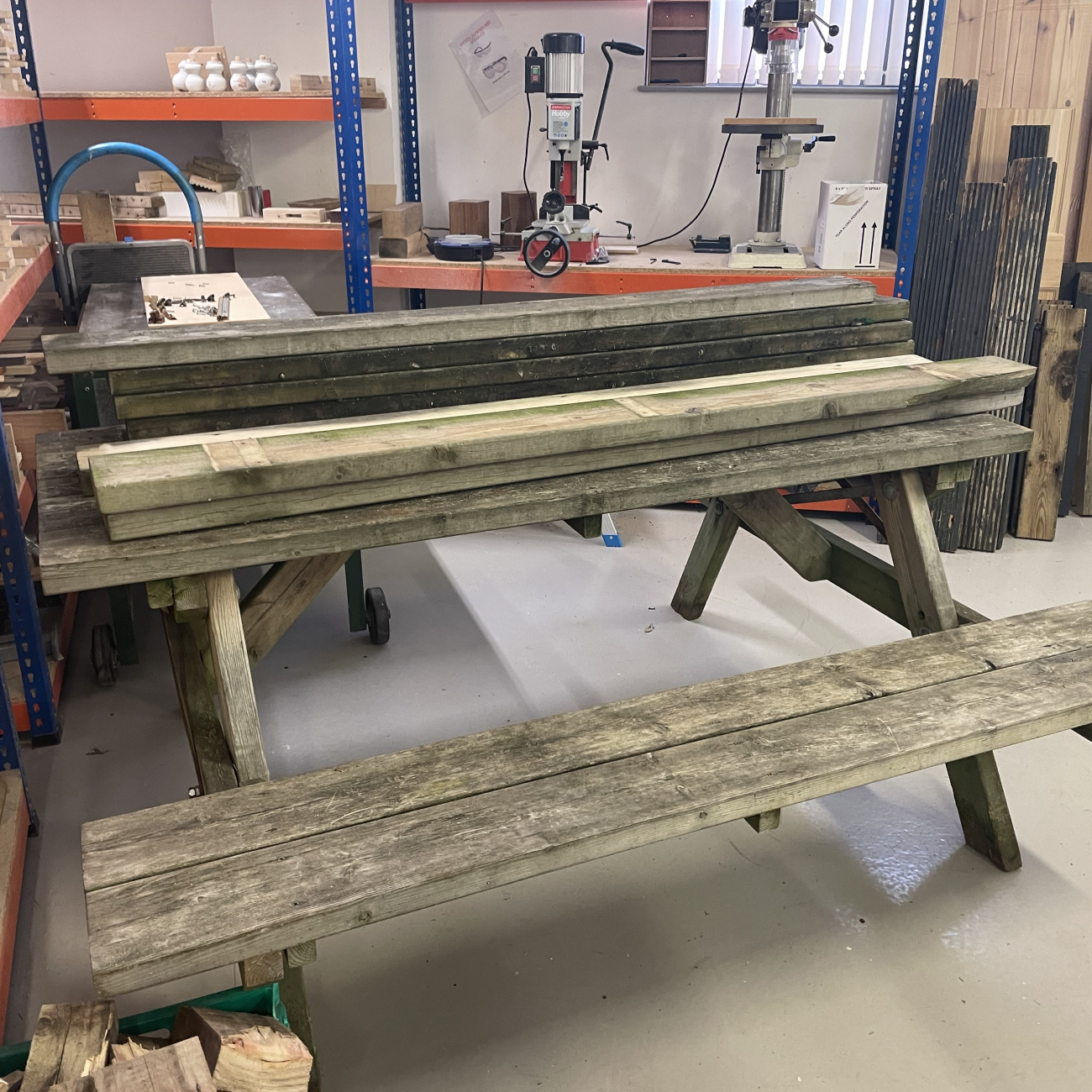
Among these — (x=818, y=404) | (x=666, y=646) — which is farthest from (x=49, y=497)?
(x=666, y=646)

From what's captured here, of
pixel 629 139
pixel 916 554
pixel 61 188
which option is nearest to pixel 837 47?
pixel 629 139

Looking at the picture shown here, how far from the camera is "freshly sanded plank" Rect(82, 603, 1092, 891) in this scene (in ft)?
4.47

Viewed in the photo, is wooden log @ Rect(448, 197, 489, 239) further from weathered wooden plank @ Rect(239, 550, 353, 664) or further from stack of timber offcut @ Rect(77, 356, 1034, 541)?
weathered wooden plank @ Rect(239, 550, 353, 664)

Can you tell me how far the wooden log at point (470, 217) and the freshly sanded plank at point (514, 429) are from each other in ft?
6.33

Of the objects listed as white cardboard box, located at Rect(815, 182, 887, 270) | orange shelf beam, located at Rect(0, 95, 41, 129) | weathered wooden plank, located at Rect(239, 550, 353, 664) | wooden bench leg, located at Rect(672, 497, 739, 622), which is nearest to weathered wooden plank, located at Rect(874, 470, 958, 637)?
wooden bench leg, located at Rect(672, 497, 739, 622)

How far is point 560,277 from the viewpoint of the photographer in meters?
3.39

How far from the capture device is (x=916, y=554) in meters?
2.20

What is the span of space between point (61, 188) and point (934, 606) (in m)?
2.69

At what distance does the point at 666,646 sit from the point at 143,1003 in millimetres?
1659

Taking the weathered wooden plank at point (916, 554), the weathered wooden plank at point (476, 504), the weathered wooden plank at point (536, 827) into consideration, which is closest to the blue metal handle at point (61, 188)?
the weathered wooden plank at point (476, 504)

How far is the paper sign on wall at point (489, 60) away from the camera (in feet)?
13.0

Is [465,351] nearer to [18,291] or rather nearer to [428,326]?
[428,326]

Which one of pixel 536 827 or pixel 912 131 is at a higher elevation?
pixel 912 131

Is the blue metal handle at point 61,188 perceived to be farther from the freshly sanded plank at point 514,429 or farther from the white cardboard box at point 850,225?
the white cardboard box at point 850,225
